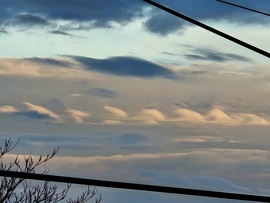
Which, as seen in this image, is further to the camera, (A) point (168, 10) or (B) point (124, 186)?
(A) point (168, 10)

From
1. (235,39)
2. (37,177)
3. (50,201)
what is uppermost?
(50,201)

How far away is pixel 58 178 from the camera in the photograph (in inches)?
201

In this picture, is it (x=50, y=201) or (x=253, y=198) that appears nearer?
(x=253, y=198)

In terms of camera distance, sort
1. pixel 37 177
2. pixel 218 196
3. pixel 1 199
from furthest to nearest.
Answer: pixel 1 199
pixel 218 196
pixel 37 177

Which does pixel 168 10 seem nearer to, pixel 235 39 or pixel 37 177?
pixel 235 39

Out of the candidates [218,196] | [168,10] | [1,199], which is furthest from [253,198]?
[1,199]

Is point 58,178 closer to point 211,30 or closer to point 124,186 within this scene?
point 124,186

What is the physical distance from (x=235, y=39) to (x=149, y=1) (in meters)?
0.73

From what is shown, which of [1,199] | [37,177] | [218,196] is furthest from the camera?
[1,199]

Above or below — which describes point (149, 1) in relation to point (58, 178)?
above

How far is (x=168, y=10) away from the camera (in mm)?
5516

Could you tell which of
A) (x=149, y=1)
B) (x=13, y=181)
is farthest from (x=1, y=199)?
(x=149, y=1)

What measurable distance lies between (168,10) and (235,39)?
55 cm

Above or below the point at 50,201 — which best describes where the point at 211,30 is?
below
